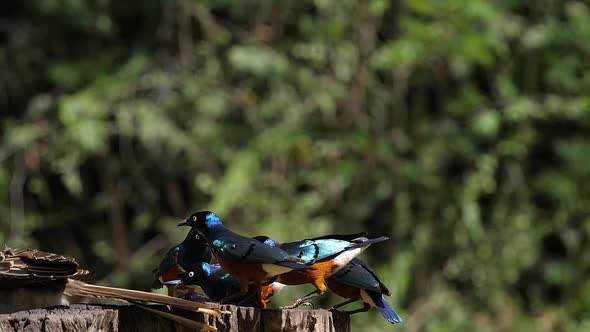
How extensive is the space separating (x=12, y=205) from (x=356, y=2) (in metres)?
3.06

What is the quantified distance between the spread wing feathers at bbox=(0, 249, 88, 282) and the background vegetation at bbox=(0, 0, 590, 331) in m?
4.07

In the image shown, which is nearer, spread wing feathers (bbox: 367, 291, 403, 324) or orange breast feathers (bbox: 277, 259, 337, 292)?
orange breast feathers (bbox: 277, 259, 337, 292)

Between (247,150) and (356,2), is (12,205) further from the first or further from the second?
(356,2)

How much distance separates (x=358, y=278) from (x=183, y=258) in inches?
21.3

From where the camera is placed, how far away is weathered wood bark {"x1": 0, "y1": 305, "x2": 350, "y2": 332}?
2693 millimetres

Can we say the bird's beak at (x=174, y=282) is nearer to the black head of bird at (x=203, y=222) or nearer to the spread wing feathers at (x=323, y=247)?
the black head of bird at (x=203, y=222)

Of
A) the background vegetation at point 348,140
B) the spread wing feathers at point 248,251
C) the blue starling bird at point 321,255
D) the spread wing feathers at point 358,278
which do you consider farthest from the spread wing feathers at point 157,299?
the background vegetation at point 348,140

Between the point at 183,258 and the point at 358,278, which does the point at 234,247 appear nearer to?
the point at 183,258

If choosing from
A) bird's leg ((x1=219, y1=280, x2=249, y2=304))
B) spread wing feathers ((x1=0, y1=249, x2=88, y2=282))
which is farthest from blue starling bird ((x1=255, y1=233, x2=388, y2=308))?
spread wing feathers ((x1=0, y1=249, x2=88, y2=282))

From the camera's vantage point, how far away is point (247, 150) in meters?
7.20

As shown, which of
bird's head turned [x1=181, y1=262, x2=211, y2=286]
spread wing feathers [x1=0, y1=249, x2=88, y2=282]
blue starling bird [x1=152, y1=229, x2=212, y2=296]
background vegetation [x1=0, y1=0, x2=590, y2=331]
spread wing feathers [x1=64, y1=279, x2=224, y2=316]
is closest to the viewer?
spread wing feathers [x1=64, y1=279, x2=224, y2=316]

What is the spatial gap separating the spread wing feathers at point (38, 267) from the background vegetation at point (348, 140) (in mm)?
4071

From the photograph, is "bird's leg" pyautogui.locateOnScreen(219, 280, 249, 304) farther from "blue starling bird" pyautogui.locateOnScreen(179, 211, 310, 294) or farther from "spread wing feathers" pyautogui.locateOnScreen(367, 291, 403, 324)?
"spread wing feathers" pyautogui.locateOnScreen(367, 291, 403, 324)

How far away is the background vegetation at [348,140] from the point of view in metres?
7.26
